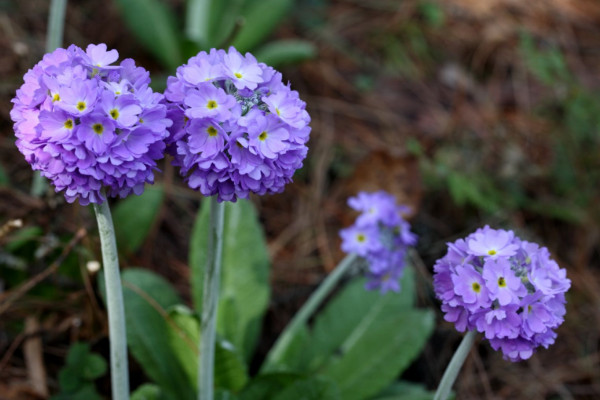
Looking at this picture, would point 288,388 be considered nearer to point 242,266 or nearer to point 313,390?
point 313,390

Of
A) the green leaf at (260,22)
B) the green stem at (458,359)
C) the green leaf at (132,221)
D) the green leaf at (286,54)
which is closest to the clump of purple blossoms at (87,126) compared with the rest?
the green stem at (458,359)

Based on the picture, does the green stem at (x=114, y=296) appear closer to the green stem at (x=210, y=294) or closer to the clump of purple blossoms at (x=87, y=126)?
the clump of purple blossoms at (x=87, y=126)

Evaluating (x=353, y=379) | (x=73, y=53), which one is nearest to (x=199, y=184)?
(x=73, y=53)

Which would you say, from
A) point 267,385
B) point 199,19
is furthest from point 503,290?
point 199,19

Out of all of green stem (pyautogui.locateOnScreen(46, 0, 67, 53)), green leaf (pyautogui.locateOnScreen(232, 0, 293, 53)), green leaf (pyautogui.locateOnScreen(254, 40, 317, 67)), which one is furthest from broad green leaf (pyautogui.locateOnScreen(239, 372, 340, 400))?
green leaf (pyautogui.locateOnScreen(232, 0, 293, 53))

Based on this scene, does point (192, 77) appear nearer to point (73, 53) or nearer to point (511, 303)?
point (73, 53)
